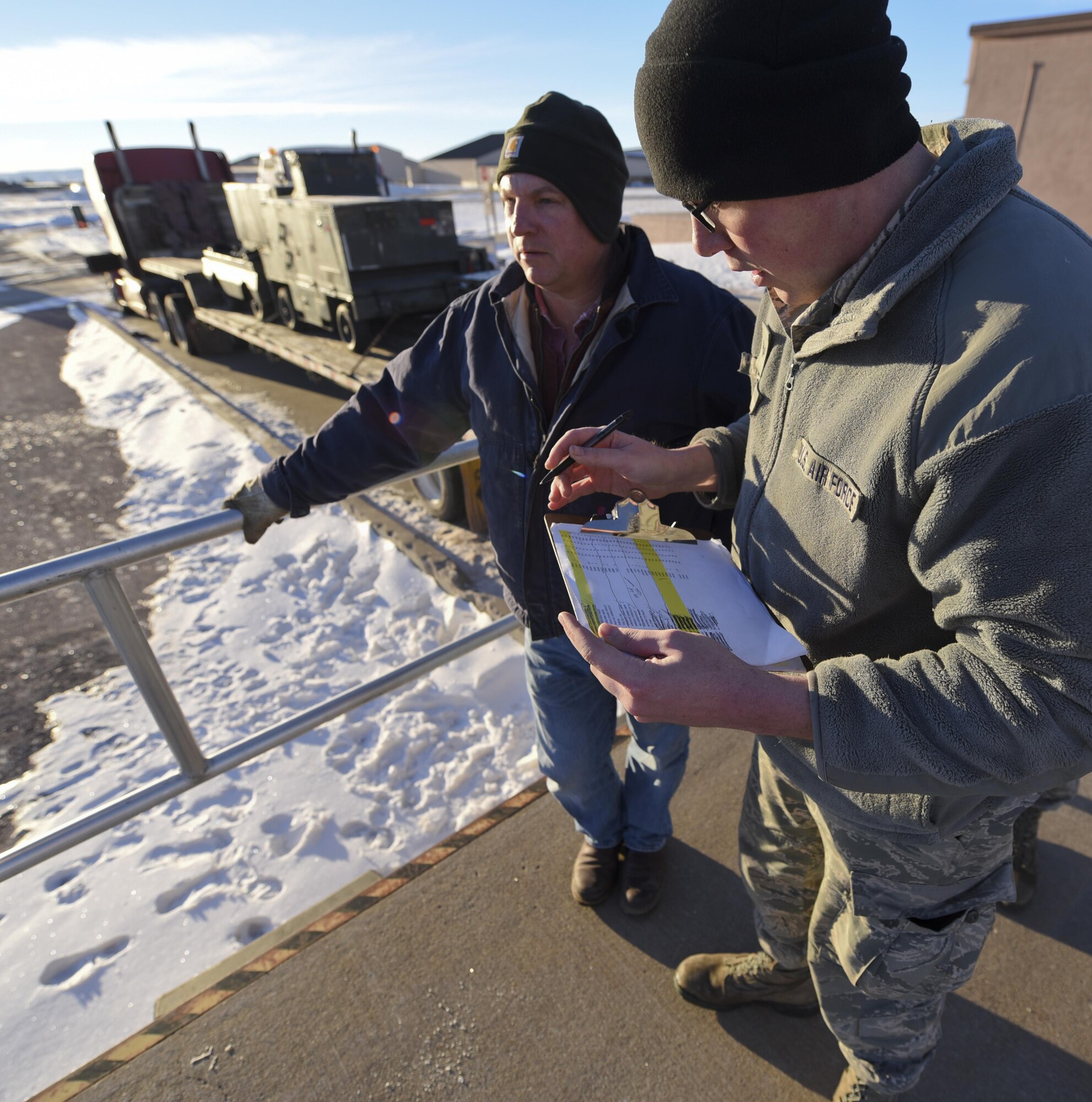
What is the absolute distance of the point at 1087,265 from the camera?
0.86 metres

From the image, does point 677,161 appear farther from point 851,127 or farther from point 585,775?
point 585,775

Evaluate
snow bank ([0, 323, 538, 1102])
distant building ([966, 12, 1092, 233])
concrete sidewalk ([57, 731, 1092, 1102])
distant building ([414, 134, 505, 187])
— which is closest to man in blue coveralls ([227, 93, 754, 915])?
concrete sidewalk ([57, 731, 1092, 1102])

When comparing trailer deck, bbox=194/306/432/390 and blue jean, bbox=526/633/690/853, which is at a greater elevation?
trailer deck, bbox=194/306/432/390

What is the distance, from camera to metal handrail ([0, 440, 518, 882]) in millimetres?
1841

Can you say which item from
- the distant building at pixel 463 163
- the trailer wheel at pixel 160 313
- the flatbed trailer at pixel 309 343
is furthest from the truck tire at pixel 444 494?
the distant building at pixel 463 163

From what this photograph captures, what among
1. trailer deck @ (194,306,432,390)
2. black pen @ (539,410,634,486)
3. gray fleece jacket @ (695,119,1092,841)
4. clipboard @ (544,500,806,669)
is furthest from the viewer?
trailer deck @ (194,306,432,390)

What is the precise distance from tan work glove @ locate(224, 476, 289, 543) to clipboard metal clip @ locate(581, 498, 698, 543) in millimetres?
1097

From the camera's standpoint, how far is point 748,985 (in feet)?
6.07

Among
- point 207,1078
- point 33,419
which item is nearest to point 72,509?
point 33,419

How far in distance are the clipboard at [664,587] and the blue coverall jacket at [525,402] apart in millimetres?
431

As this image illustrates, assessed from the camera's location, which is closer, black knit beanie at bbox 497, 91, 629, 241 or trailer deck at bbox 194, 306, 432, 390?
black knit beanie at bbox 497, 91, 629, 241

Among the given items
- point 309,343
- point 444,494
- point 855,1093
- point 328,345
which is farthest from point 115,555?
point 309,343

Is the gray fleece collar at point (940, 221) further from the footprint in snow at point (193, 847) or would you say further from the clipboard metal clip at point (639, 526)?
the footprint in snow at point (193, 847)

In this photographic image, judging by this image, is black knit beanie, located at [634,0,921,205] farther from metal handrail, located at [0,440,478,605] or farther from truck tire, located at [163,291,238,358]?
truck tire, located at [163,291,238,358]
